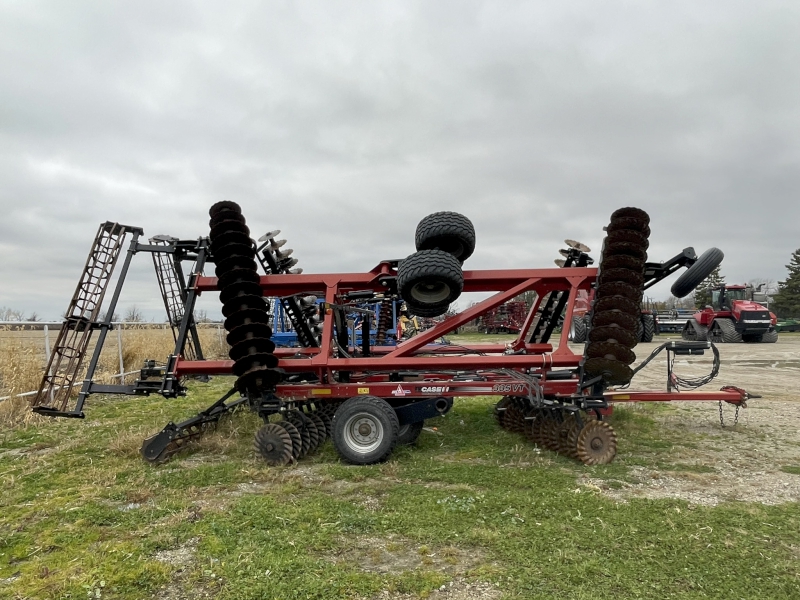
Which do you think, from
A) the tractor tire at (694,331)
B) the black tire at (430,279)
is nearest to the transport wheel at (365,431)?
the black tire at (430,279)

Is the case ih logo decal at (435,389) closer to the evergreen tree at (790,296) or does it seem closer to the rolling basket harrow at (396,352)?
the rolling basket harrow at (396,352)

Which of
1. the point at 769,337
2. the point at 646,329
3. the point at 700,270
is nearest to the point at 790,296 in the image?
the point at 769,337

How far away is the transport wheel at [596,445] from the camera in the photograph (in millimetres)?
5180

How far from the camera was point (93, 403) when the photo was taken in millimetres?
9430

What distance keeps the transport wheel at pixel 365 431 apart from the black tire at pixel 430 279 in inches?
43.7

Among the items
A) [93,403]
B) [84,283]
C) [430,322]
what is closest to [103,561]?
[84,283]

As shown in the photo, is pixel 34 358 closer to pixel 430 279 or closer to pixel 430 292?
pixel 430 292

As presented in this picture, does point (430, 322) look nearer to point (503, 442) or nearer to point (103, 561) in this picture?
point (503, 442)

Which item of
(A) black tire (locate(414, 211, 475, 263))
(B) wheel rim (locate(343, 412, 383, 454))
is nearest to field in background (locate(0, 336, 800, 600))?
(B) wheel rim (locate(343, 412, 383, 454))

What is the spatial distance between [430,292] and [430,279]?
0.27 m

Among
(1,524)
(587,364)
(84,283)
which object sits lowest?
(1,524)

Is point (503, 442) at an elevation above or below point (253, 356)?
below

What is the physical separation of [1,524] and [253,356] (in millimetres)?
2337

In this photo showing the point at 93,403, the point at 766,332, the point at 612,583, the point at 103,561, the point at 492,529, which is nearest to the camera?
the point at 612,583
